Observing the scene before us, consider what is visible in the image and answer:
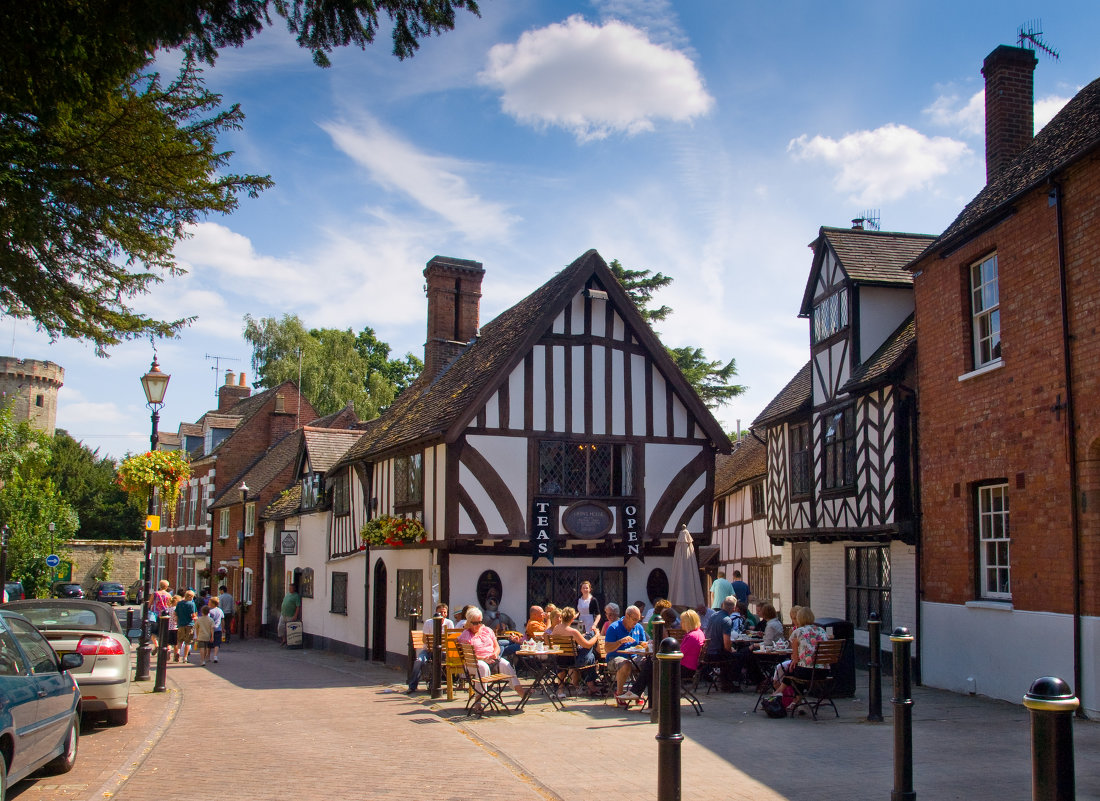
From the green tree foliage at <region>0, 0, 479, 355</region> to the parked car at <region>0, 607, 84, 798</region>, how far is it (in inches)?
137

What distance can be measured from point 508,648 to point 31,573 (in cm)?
3032

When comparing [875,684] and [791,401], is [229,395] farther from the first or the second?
[875,684]

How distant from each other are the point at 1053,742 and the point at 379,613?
1862 centimetres

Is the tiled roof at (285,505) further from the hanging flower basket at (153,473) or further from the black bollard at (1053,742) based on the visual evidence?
the black bollard at (1053,742)

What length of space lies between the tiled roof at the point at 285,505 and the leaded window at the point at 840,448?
1631 centimetres

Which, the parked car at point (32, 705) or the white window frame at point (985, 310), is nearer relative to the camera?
the parked car at point (32, 705)

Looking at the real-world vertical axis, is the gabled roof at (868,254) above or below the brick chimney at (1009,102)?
below

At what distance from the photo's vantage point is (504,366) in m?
17.7

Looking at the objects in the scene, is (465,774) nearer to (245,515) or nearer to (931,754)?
(931,754)

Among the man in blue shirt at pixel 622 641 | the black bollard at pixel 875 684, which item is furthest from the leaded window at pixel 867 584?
the black bollard at pixel 875 684

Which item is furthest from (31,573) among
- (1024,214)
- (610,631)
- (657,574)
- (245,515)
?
(1024,214)

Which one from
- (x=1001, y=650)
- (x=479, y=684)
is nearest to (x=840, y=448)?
(x=1001, y=650)

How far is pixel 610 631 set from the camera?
1406 cm

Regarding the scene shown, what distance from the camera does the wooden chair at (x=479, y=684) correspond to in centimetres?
1227
